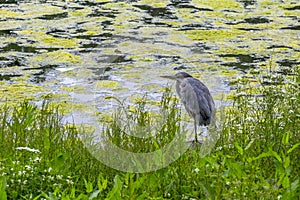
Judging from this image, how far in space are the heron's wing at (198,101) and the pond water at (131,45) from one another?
130 centimetres

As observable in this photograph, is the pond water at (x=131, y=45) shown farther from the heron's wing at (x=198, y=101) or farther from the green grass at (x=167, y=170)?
the green grass at (x=167, y=170)

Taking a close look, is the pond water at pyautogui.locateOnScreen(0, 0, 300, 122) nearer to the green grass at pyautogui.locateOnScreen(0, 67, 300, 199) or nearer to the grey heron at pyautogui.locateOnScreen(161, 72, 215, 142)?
the grey heron at pyautogui.locateOnScreen(161, 72, 215, 142)

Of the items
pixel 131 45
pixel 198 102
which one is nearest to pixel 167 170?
pixel 198 102

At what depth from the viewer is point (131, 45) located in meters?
8.53

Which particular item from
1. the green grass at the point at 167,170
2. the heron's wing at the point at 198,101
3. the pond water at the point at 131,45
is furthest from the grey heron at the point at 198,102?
the pond water at the point at 131,45

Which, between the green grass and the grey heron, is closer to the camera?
the green grass

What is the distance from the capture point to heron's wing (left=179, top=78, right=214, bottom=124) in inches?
194

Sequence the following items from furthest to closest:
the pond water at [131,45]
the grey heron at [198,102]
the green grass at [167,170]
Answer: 1. the pond water at [131,45]
2. the grey heron at [198,102]
3. the green grass at [167,170]

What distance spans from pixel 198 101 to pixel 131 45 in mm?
3713

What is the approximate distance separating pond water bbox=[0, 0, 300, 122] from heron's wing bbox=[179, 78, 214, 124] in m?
1.30

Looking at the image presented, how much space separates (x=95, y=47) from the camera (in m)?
7.91

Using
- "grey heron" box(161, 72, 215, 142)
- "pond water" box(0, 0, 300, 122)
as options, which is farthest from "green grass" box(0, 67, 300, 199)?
"pond water" box(0, 0, 300, 122)

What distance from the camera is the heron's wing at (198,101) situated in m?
4.92

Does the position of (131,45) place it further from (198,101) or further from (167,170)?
(167,170)
